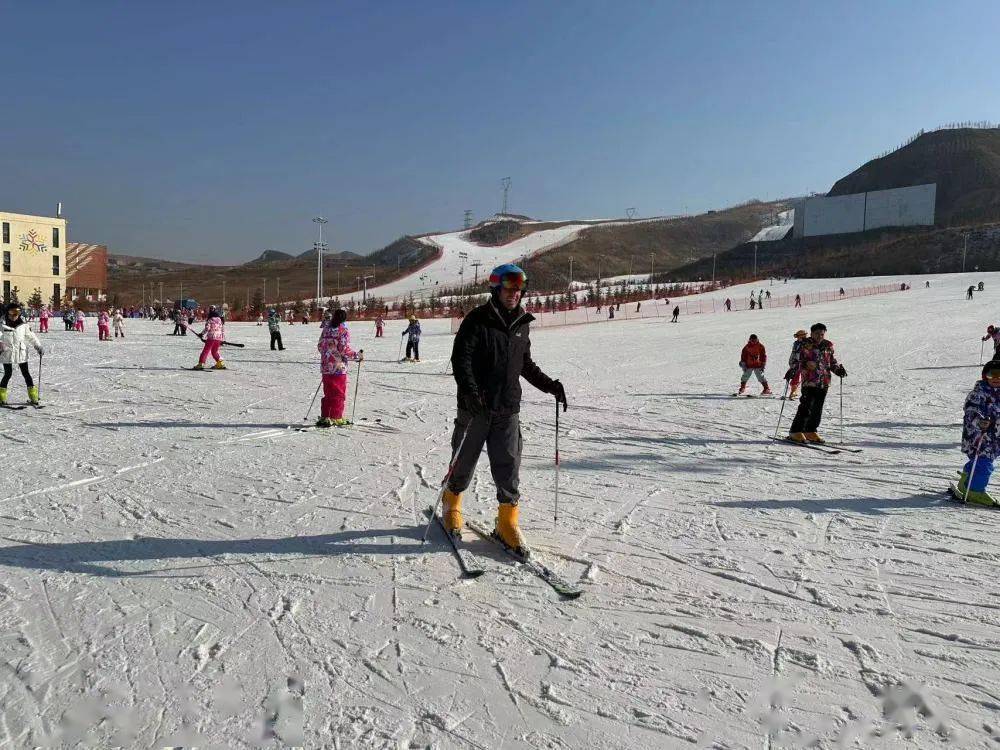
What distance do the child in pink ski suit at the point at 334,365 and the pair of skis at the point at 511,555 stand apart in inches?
169

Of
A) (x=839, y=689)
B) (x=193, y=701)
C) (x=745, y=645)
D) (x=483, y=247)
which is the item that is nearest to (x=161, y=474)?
(x=193, y=701)

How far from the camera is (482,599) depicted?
3467 mm

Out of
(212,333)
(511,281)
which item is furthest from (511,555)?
(212,333)

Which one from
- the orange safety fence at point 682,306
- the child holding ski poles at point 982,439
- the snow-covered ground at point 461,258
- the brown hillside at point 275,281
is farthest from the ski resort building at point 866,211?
the child holding ski poles at point 982,439

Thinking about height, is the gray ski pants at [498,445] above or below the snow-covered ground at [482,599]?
above

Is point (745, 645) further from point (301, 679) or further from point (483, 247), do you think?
point (483, 247)

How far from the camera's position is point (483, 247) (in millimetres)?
125312

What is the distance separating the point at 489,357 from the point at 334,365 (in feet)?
15.8

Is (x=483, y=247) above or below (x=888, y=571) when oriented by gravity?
above

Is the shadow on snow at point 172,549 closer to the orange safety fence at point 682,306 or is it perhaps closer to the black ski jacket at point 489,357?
the black ski jacket at point 489,357

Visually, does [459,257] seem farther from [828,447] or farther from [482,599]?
[482,599]

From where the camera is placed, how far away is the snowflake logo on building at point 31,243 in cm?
6556

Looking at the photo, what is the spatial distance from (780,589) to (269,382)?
11.3 metres

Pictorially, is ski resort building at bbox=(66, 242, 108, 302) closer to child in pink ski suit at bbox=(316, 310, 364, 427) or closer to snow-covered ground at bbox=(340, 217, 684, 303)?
snow-covered ground at bbox=(340, 217, 684, 303)
